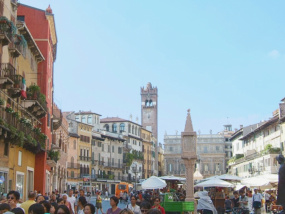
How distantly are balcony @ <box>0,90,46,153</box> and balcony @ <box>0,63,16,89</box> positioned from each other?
0.44 metres

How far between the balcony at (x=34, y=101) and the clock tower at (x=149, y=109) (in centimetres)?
8897

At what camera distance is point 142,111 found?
400ft

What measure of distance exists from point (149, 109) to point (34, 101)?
9383cm

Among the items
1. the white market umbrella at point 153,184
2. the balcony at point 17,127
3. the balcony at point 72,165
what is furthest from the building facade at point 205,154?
the white market umbrella at point 153,184

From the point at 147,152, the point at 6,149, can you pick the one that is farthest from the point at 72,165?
the point at 6,149

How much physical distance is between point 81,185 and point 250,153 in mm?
28435

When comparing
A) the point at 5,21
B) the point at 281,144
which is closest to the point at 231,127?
the point at 281,144

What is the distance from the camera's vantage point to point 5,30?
22.1 m

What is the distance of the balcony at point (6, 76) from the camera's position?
21.9 meters

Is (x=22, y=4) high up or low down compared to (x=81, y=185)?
up


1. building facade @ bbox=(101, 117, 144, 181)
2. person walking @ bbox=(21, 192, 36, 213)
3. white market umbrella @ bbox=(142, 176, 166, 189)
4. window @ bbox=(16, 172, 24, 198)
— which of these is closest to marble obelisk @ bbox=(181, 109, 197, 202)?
white market umbrella @ bbox=(142, 176, 166, 189)

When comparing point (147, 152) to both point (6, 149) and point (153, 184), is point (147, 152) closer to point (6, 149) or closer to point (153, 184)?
point (153, 184)

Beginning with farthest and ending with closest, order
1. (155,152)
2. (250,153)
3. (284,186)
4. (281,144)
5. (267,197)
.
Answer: (155,152)
(250,153)
(281,144)
(267,197)
(284,186)

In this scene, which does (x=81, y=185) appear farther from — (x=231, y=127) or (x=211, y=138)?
(x=231, y=127)
